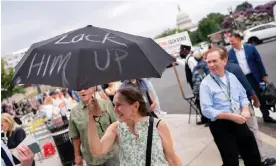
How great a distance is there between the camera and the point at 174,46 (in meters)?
11.9

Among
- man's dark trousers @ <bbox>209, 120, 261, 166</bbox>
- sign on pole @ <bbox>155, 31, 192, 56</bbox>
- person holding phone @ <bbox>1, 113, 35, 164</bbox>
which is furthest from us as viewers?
sign on pole @ <bbox>155, 31, 192, 56</bbox>

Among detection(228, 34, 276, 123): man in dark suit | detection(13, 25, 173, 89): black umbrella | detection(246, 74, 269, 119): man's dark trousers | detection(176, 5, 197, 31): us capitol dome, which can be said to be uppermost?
detection(176, 5, 197, 31): us capitol dome

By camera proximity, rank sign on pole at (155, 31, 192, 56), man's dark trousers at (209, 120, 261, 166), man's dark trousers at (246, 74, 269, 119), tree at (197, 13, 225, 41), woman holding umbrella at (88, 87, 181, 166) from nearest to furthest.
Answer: woman holding umbrella at (88, 87, 181, 166) → man's dark trousers at (209, 120, 261, 166) → man's dark trousers at (246, 74, 269, 119) → sign on pole at (155, 31, 192, 56) → tree at (197, 13, 225, 41)

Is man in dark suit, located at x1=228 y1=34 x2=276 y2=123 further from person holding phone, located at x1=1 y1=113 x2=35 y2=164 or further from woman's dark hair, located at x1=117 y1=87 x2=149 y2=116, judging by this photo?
woman's dark hair, located at x1=117 y1=87 x2=149 y2=116

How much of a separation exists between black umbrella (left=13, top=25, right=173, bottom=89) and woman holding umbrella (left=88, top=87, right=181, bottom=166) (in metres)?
0.21

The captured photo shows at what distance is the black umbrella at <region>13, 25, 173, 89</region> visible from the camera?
2.14m

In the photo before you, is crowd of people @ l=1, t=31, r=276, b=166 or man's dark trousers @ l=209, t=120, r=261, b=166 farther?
man's dark trousers @ l=209, t=120, r=261, b=166

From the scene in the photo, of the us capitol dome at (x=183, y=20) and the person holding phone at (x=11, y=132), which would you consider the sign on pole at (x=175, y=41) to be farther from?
the us capitol dome at (x=183, y=20)

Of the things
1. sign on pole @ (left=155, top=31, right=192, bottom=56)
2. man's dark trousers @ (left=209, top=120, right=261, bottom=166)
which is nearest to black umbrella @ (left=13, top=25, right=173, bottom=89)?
man's dark trousers @ (left=209, top=120, right=261, bottom=166)

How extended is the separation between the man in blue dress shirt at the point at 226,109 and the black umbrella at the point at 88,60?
1204 millimetres

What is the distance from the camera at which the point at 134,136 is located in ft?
7.77

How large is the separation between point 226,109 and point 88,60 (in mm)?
1871

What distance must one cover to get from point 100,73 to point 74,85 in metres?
0.19

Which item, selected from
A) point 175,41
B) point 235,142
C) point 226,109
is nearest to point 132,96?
point 226,109
